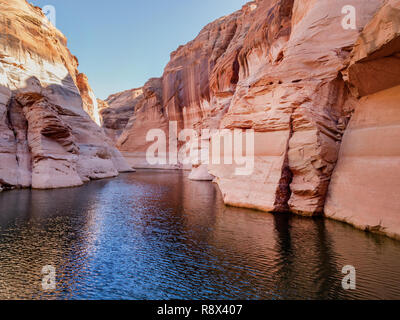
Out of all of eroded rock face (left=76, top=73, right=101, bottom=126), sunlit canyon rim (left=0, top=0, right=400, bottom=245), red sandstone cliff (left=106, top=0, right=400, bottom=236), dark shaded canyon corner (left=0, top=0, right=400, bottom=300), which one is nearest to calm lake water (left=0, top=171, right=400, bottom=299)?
dark shaded canyon corner (left=0, top=0, right=400, bottom=300)

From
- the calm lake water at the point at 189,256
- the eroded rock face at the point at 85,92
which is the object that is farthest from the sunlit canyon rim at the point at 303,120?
the eroded rock face at the point at 85,92

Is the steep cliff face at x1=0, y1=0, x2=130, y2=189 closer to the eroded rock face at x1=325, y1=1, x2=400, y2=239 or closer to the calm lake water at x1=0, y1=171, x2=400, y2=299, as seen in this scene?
the calm lake water at x1=0, y1=171, x2=400, y2=299

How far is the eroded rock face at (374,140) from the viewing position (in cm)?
543

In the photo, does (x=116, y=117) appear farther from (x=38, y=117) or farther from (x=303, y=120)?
(x=303, y=120)

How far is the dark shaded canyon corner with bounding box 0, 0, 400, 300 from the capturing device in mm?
3709

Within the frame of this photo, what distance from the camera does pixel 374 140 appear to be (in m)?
6.38

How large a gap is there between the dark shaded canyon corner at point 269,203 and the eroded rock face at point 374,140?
33mm

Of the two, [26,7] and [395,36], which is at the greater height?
[26,7]

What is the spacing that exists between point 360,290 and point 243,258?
192 centimetres

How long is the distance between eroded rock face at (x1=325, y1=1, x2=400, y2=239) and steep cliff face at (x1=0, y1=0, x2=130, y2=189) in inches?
579

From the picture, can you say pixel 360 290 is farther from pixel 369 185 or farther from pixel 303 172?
pixel 303 172

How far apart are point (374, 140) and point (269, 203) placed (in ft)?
12.1
